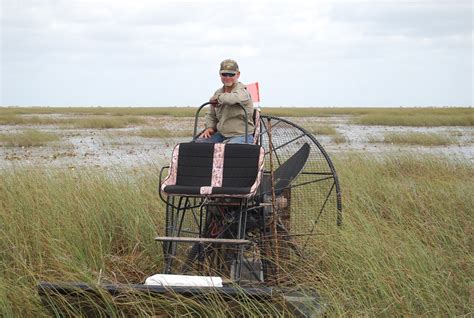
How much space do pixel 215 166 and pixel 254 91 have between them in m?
1.19

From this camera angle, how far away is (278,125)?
6.55m

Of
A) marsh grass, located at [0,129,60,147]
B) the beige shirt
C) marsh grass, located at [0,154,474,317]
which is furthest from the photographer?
marsh grass, located at [0,129,60,147]

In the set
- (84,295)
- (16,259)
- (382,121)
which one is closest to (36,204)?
(16,259)

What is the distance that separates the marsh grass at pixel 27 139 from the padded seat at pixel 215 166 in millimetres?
15635

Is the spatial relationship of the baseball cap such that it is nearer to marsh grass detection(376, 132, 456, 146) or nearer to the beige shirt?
the beige shirt

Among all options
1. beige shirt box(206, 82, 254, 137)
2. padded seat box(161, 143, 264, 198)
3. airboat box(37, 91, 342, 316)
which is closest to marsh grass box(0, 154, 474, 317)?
airboat box(37, 91, 342, 316)

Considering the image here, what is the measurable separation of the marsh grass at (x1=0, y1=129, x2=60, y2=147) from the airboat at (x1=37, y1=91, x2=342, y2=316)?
49.9 feet

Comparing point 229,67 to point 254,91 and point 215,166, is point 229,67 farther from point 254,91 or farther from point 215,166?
point 215,166

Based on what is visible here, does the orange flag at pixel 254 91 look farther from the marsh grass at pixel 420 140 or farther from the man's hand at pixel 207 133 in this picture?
the marsh grass at pixel 420 140

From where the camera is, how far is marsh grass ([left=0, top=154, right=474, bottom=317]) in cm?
455

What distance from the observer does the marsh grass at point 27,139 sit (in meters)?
20.1

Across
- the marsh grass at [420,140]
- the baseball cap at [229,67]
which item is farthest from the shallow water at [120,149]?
the baseball cap at [229,67]

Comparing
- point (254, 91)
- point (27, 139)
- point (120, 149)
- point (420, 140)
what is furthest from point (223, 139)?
point (27, 139)

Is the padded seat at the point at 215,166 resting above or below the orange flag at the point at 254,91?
below
